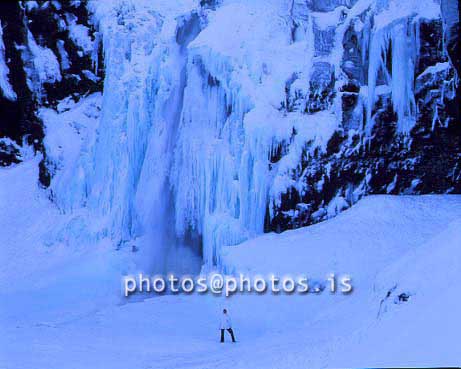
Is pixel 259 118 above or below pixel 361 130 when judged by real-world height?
above

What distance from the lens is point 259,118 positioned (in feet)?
57.1

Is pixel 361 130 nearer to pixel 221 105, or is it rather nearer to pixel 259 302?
pixel 221 105

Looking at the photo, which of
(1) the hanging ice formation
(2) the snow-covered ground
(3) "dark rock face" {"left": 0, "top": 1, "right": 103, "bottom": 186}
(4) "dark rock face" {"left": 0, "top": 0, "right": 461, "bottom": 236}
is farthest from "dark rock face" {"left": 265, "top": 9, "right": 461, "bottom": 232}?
(3) "dark rock face" {"left": 0, "top": 1, "right": 103, "bottom": 186}

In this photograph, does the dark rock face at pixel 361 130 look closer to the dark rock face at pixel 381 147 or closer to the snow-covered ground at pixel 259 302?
the dark rock face at pixel 381 147

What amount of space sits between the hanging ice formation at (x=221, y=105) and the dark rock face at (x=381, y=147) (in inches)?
8.2

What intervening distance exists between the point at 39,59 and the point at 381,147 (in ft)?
50.6

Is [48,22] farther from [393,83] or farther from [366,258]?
[366,258]

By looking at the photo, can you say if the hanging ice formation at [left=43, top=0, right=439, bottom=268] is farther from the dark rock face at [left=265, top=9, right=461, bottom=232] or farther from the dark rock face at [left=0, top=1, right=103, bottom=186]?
the dark rock face at [left=0, top=1, right=103, bottom=186]

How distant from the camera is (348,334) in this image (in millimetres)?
8453

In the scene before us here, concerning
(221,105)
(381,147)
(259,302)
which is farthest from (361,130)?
(259,302)

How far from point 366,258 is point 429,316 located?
7205mm

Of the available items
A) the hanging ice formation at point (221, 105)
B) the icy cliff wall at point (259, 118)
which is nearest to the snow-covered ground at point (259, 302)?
the icy cliff wall at point (259, 118)

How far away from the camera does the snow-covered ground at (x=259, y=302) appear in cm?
765

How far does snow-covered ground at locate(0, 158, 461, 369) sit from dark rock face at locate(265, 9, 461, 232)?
0.80m
